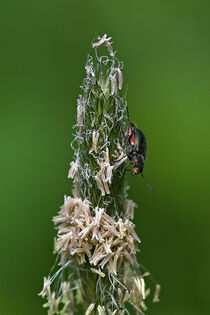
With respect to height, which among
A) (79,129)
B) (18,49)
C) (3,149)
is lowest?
(79,129)

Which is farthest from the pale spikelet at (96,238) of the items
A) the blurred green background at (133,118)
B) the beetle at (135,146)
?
the blurred green background at (133,118)

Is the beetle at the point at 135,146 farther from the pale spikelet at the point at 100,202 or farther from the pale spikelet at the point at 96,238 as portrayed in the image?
the pale spikelet at the point at 96,238

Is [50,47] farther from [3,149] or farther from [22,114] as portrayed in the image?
[3,149]

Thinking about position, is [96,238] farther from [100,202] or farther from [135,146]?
[135,146]

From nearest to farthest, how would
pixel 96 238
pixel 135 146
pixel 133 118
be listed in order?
pixel 96 238 < pixel 135 146 < pixel 133 118

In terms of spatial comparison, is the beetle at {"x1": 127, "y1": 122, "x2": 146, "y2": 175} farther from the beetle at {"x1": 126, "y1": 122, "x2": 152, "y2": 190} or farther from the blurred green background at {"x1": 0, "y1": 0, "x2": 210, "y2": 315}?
the blurred green background at {"x1": 0, "y1": 0, "x2": 210, "y2": 315}

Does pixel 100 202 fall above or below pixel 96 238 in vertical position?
above

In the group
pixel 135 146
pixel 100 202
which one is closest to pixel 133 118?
pixel 135 146

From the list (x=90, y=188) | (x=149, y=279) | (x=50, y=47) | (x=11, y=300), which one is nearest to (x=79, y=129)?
(x=90, y=188)
